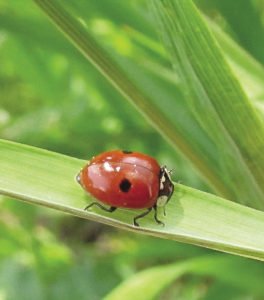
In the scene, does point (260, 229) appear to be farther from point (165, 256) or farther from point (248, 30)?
point (165, 256)

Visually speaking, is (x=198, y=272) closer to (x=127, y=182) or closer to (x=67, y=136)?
(x=127, y=182)

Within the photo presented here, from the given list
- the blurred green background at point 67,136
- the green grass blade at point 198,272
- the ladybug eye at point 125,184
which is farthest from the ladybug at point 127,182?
the blurred green background at point 67,136

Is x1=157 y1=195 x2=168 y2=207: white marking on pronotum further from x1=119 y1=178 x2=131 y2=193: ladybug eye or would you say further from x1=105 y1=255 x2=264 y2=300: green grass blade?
x1=105 y1=255 x2=264 y2=300: green grass blade

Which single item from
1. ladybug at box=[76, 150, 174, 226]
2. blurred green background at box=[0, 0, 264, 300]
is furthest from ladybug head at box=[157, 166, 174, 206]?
blurred green background at box=[0, 0, 264, 300]

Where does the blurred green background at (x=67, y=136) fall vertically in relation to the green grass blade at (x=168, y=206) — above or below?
below

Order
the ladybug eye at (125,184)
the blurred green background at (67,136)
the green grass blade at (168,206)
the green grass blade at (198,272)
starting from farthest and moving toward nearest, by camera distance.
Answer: the blurred green background at (67,136)
the green grass blade at (198,272)
the ladybug eye at (125,184)
the green grass blade at (168,206)

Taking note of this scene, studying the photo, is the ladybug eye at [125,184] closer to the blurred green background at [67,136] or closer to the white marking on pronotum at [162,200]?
the white marking on pronotum at [162,200]

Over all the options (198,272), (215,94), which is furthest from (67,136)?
(215,94)
